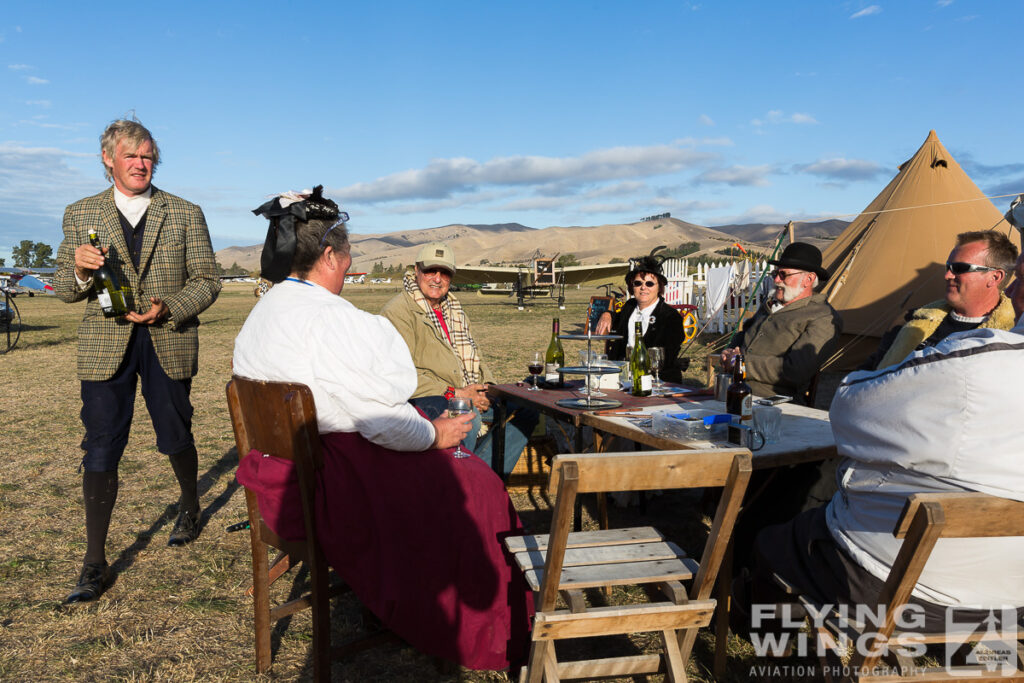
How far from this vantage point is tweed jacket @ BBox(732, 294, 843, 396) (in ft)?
13.1

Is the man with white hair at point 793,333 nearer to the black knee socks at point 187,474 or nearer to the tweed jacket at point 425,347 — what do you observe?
the tweed jacket at point 425,347

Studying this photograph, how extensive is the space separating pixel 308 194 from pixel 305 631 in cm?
198

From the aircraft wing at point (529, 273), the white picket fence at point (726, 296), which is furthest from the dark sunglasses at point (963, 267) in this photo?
the aircraft wing at point (529, 273)

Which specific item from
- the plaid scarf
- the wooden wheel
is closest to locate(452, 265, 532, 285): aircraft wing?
the wooden wheel

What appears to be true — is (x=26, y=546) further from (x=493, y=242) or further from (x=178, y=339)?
(x=493, y=242)

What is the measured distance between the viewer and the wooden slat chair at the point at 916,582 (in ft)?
4.86

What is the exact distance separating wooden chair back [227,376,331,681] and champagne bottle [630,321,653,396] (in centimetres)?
204

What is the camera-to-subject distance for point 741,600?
2895 millimetres

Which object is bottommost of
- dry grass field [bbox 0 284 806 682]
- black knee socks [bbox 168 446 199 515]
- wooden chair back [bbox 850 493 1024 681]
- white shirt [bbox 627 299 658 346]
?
dry grass field [bbox 0 284 806 682]

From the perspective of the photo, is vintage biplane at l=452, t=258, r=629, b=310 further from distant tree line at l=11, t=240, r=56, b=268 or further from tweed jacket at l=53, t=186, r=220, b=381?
distant tree line at l=11, t=240, r=56, b=268

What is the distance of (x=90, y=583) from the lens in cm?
325

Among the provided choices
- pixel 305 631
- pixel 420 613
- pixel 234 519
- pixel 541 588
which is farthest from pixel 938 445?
pixel 234 519

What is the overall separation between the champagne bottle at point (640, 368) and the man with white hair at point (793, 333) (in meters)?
0.50

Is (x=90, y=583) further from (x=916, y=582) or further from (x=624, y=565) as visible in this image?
(x=916, y=582)
